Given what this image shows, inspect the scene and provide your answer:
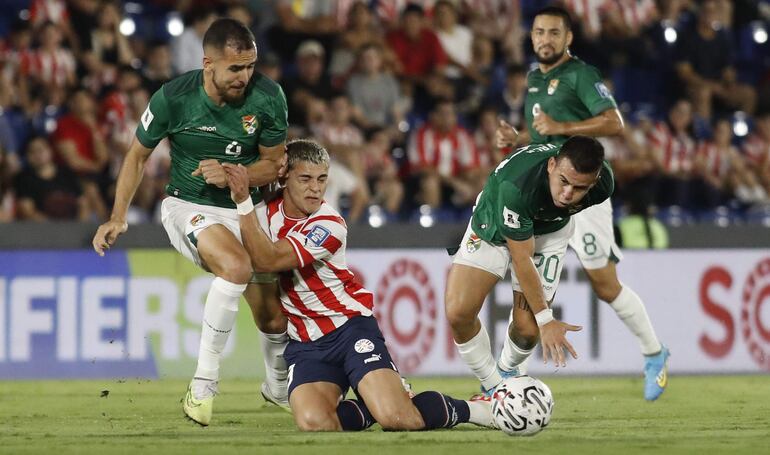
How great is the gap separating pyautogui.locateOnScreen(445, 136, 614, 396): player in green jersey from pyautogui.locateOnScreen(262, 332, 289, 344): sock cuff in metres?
1.02

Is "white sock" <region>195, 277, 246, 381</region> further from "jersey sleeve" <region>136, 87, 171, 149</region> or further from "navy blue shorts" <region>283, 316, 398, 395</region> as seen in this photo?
"jersey sleeve" <region>136, 87, 171, 149</region>

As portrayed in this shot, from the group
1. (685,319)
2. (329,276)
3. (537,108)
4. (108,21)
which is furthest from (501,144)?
(108,21)

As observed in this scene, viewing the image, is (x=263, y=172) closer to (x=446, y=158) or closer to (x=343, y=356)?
(x=343, y=356)

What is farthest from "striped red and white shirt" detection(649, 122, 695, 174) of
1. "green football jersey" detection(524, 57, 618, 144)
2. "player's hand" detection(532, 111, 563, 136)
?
"player's hand" detection(532, 111, 563, 136)

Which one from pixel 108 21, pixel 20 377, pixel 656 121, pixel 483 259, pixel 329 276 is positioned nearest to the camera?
pixel 329 276

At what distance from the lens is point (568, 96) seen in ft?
30.2

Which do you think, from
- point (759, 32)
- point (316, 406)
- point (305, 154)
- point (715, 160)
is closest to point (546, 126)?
point (305, 154)

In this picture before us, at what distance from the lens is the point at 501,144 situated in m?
8.90

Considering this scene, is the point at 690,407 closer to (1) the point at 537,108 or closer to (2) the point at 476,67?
(1) the point at 537,108

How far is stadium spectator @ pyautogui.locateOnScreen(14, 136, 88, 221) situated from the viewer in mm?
12430

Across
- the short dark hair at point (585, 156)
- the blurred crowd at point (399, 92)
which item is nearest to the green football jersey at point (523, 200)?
the short dark hair at point (585, 156)

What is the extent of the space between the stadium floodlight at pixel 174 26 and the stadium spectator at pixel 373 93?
1.91 m

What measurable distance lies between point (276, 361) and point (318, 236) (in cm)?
119

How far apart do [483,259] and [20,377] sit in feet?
16.2
